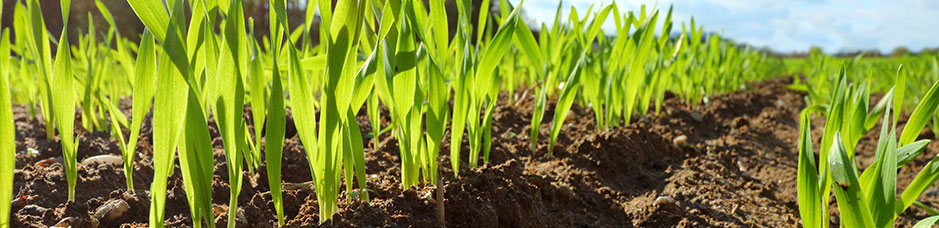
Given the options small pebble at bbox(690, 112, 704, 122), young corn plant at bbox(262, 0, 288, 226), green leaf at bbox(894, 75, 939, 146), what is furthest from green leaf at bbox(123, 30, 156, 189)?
small pebble at bbox(690, 112, 704, 122)

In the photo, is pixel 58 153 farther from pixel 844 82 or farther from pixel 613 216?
pixel 844 82

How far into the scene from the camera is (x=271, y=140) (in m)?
0.86

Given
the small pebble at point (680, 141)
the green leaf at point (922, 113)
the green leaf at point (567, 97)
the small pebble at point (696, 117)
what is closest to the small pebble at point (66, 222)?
the green leaf at point (567, 97)

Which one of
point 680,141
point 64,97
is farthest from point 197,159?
point 680,141

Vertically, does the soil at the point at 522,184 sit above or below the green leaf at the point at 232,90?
below

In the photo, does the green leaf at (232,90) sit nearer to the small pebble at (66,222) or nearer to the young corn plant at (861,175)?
the small pebble at (66,222)

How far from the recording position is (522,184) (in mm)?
1175

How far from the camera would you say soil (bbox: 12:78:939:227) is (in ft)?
3.40

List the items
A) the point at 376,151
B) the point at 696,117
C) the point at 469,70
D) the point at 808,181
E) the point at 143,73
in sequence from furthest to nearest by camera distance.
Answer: the point at 696,117, the point at 376,151, the point at 469,70, the point at 808,181, the point at 143,73

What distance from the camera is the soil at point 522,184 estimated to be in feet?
3.40

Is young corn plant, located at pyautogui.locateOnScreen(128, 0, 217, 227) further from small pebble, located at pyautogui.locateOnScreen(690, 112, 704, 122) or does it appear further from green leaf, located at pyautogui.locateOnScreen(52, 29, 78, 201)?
small pebble, located at pyautogui.locateOnScreen(690, 112, 704, 122)

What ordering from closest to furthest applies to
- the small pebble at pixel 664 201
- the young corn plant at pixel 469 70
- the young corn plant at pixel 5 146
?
1. the young corn plant at pixel 5 146
2. the young corn plant at pixel 469 70
3. the small pebble at pixel 664 201

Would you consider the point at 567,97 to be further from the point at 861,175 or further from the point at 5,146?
the point at 5,146

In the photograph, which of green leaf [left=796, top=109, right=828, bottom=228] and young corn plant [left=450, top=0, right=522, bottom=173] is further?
young corn plant [left=450, top=0, right=522, bottom=173]
